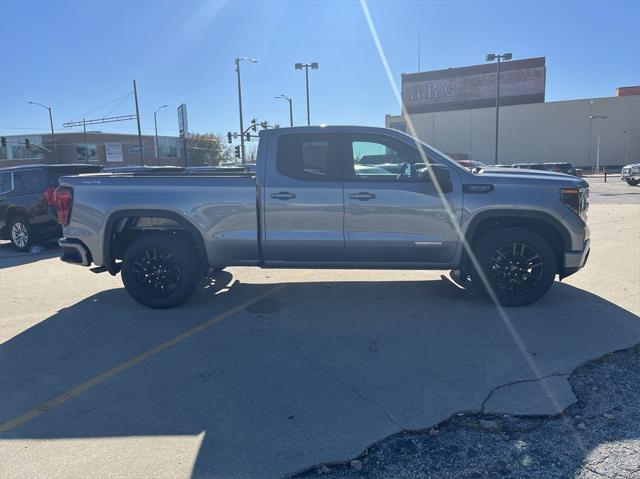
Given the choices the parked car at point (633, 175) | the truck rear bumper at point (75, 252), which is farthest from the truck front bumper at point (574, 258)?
the parked car at point (633, 175)

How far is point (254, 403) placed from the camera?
3.55 metres

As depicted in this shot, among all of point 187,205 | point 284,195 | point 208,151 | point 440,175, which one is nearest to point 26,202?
point 187,205

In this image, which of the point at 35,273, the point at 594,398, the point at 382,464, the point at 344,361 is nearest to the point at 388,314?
the point at 344,361

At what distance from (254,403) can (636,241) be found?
8.85 m

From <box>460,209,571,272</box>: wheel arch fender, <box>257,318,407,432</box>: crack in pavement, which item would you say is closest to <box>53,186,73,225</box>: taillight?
<box>257,318,407,432</box>: crack in pavement

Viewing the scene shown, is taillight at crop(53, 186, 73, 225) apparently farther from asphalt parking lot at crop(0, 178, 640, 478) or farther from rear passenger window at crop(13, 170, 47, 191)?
rear passenger window at crop(13, 170, 47, 191)

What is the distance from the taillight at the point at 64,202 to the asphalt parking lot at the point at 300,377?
45.4 inches

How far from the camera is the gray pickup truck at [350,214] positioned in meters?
5.27

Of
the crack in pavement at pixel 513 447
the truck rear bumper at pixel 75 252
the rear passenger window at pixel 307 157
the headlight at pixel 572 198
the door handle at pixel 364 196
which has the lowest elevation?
the crack in pavement at pixel 513 447

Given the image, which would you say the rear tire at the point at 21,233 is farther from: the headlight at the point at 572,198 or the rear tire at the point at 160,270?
the headlight at the point at 572,198

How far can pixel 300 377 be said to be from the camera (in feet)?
13.0

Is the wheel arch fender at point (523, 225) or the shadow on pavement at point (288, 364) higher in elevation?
the wheel arch fender at point (523, 225)

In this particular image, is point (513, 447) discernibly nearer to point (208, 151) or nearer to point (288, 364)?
point (288, 364)

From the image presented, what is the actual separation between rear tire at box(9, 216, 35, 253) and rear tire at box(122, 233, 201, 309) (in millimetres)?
6122
